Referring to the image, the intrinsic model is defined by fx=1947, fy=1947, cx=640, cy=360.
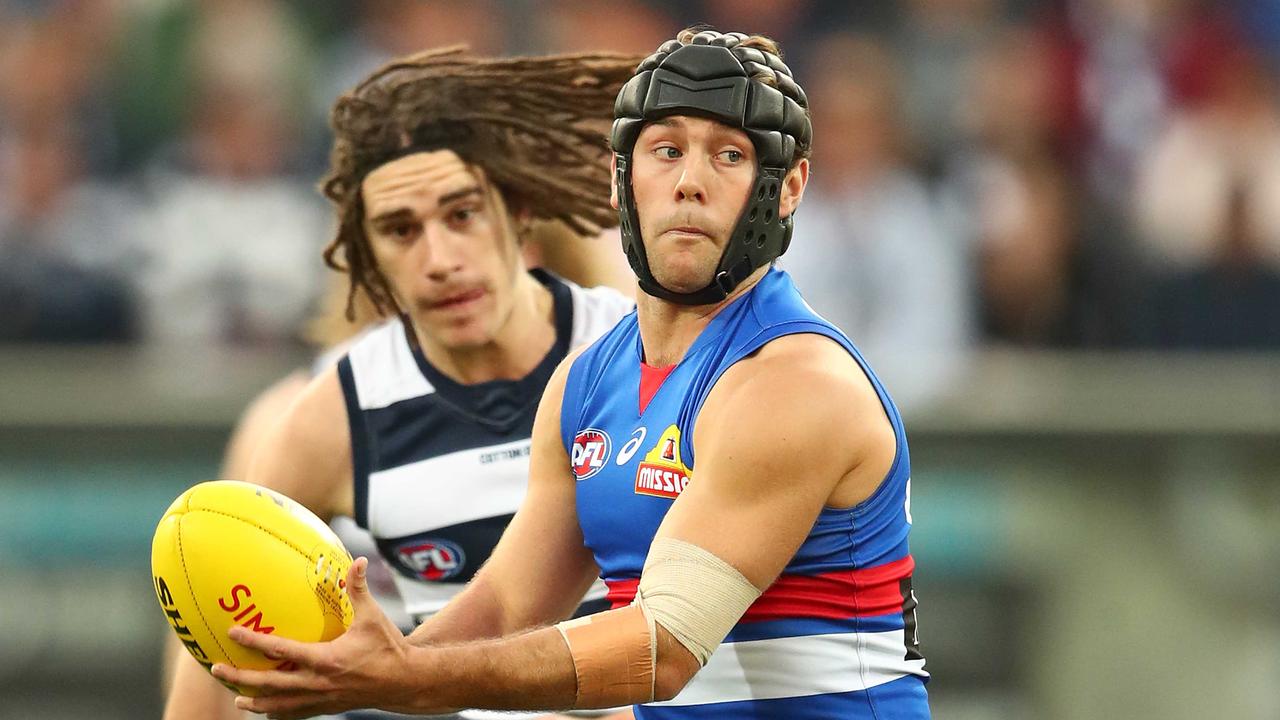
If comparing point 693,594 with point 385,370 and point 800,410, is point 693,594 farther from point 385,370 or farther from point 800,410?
point 385,370

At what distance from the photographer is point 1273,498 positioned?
8.95 m

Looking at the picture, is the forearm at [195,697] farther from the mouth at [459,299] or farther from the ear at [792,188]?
the ear at [792,188]

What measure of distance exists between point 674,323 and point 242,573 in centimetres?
102

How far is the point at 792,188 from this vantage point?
407 centimetres

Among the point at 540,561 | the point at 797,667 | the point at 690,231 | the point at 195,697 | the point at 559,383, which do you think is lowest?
the point at 195,697

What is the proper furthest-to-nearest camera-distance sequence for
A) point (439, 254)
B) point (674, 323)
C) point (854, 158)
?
point (854, 158), point (439, 254), point (674, 323)

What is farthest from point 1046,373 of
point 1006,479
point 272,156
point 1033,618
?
point 272,156

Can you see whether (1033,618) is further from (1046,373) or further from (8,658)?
(8,658)

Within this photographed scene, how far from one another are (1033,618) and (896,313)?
157 centimetres

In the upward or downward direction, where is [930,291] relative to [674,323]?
downward

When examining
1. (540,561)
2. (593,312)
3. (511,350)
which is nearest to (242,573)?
(540,561)

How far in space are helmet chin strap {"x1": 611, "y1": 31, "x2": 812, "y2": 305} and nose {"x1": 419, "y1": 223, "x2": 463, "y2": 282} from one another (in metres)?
1.25

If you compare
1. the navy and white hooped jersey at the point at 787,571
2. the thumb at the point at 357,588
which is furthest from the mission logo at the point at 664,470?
the thumb at the point at 357,588

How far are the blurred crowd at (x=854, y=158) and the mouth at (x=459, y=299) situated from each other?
4.10 metres
